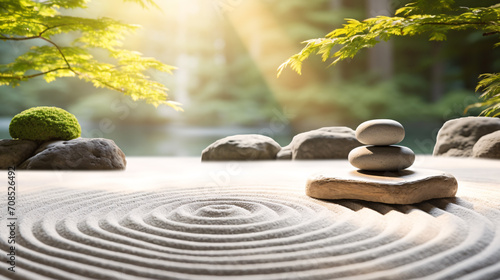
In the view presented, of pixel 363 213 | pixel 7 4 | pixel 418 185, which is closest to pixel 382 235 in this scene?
pixel 363 213

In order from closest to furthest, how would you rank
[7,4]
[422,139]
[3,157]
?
[7,4] → [3,157] → [422,139]

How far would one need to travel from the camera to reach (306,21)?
1523 cm

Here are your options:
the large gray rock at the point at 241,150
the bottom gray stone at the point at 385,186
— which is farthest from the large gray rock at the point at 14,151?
the bottom gray stone at the point at 385,186

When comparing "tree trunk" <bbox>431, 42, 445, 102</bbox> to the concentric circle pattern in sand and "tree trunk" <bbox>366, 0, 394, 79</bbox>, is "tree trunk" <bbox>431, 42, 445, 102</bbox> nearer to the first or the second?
"tree trunk" <bbox>366, 0, 394, 79</bbox>

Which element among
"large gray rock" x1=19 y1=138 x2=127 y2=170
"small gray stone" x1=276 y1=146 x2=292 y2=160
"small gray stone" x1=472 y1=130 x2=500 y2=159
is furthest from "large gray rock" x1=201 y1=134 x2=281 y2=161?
"small gray stone" x1=472 y1=130 x2=500 y2=159

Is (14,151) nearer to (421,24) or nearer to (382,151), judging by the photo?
(382,151)

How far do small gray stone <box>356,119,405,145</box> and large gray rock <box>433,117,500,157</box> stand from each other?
15.2ft

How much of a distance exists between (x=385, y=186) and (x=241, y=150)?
4417 millimetres

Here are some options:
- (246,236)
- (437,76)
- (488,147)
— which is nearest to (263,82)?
(437,76)

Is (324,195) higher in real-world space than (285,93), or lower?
lower

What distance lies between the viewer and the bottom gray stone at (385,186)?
277 centimetres

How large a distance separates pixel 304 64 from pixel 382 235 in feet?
42.2

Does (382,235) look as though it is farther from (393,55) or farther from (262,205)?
(393,55)

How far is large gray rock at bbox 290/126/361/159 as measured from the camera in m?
7.05
